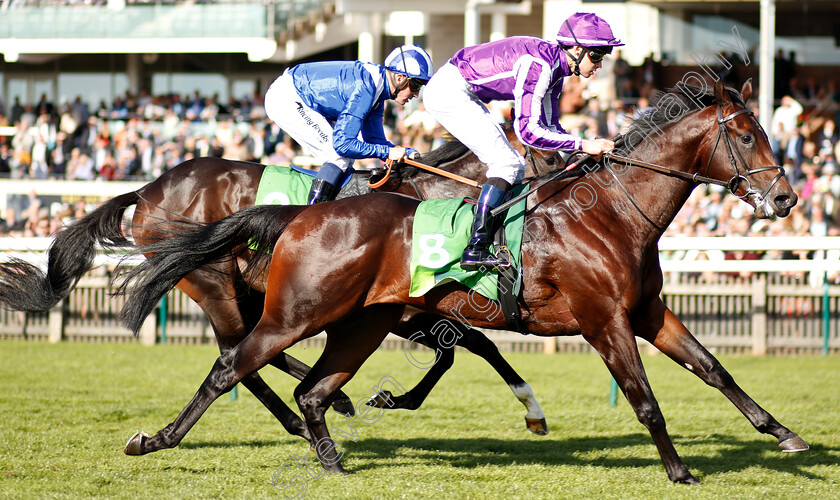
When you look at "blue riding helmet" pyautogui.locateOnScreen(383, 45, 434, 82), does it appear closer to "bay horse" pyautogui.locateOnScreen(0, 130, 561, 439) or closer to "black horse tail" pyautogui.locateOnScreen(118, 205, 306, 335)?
"bay horse" pyautogui.locateOnScreen(0, 130, 561, 439)

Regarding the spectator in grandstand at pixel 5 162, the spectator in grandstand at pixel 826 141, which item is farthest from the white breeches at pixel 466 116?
the spectator in grandstand at pixel 5 162

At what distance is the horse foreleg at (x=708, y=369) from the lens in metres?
4.08

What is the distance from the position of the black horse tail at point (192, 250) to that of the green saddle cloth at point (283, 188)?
0.75 meters

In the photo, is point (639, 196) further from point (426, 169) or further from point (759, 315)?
point (759, 315)

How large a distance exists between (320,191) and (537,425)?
1.74m

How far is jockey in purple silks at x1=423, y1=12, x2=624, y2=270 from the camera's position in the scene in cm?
427

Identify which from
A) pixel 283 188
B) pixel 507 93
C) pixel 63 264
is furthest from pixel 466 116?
pixel 63 264

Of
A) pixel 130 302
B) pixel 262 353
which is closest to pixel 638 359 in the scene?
pixel 262 353

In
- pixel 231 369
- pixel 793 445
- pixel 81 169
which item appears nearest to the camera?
pixel 793 445

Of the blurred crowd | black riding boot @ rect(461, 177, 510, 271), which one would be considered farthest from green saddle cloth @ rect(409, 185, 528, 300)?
the blurred crowd

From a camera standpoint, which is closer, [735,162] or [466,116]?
[735,162]

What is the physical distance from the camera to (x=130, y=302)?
4.28 metres

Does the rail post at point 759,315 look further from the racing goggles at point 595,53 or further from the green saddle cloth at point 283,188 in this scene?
the green saddle cloth at point 283,188

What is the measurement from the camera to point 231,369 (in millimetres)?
4137
